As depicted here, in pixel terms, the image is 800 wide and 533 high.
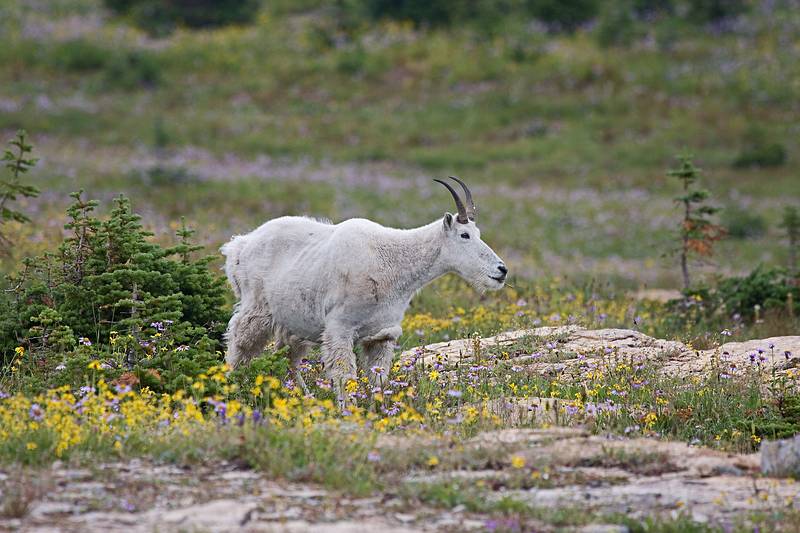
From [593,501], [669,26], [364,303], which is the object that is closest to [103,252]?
[364,303]

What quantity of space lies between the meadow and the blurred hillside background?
0.41 feet

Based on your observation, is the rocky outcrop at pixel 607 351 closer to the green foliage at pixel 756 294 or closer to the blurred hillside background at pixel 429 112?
the green foliage at pixel 756 294

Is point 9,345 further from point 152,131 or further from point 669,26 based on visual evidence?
point 669,26

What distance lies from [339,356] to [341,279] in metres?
0.70

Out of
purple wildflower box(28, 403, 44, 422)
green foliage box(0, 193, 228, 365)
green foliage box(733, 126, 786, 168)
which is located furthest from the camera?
green foliage box(733, 126, 786, 168)

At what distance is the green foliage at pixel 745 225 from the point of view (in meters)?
26.0

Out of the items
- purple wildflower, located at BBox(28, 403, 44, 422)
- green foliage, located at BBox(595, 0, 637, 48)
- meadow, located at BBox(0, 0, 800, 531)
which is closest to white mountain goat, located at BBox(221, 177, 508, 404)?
meadow, located at BBox(0, 0, 800, 531)

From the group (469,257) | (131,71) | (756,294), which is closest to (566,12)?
(131,71)

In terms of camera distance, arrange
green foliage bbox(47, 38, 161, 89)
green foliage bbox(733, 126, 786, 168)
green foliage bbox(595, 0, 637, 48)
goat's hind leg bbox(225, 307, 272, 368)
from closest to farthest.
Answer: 1. goat's hind leg bbox(225, 307, 272, 368)
2. green foliage bbox(733, 126, 786, 168)
3. green foliage bbox(47, 38, 161, 89)
4. green foliage bbox(595, 0, 637, 48)

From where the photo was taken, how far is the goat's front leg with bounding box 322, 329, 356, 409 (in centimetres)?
988

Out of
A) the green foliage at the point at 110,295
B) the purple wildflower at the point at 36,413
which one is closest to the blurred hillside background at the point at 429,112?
the green foliage at the point at 110,295

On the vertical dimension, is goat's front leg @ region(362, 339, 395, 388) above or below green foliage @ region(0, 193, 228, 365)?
below

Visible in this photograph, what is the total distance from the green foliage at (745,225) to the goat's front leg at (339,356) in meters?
17.8

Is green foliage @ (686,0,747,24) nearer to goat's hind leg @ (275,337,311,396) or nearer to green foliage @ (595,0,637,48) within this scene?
green foliage @ (595,0,637,48)
